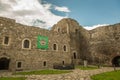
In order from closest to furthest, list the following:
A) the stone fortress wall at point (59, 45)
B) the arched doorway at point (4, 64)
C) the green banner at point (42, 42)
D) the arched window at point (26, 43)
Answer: the arched doorway at point (4, 64)
the stone fortress wall at point (59, 45)
the arched window at point (26, 43)
the green banner at point (42, 42)

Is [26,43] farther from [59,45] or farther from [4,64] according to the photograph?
[59,45]

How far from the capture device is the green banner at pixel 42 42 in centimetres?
1984

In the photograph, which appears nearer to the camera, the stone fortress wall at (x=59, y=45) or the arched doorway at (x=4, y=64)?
the arched doorway at (x=4, y=64)

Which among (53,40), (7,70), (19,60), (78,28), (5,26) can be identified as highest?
(78,28)

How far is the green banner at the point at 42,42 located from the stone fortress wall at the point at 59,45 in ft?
1.84

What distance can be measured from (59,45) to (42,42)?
407 centimetres

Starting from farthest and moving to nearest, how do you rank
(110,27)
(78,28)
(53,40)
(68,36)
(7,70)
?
1. (78,28)
2. (68,36)
3. (110,27)
4. (53,40)
5. (7,70)

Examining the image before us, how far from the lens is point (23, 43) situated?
18.1 m

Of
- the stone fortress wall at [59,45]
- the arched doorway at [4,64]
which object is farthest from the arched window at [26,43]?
the arched doorway at [4,64]

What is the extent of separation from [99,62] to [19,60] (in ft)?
50.5

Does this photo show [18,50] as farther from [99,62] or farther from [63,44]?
[99,62]

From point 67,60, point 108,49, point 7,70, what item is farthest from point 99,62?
point 7,70

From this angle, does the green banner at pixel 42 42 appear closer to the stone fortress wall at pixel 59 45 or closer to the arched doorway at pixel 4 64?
the stone fortress wall at pixel 59 45

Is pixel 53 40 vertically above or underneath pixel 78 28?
underneath
